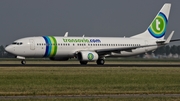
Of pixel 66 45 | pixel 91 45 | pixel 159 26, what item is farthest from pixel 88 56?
pixel 159 26

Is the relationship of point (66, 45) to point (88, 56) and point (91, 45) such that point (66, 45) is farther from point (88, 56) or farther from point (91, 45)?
point (91, 45)

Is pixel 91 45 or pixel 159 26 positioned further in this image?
pixel 159 26

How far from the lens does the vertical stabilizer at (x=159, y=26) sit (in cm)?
7819

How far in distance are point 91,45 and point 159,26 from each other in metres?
13.9

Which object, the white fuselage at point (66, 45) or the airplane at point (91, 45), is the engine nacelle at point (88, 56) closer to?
the airplane at point (91, 45)

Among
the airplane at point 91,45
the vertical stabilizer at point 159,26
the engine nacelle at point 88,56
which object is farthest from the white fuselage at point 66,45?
the vertical stabilizer at point 159,26

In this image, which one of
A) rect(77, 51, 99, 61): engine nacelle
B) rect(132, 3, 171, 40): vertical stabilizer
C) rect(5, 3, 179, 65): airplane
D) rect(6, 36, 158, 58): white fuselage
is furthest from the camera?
rect(132, 3, 171, 40): vertical stabilizer

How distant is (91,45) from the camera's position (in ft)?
233

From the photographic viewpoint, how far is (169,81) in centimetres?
3750

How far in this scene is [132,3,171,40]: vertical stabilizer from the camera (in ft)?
257

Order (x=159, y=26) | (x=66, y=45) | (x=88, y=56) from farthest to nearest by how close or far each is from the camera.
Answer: (x=159, y=26), (x=66, y=45), (x=88, y=56)

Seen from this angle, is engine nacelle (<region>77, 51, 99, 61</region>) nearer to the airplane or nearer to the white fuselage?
the airplane

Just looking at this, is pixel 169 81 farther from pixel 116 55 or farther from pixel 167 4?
pixel 167 4

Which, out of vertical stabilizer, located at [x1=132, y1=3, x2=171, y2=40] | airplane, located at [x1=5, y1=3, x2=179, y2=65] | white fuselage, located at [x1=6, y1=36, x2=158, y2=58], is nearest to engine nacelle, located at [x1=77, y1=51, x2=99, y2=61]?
airplane, located at [x1=5, y1=3, x2=179, y2=65]
